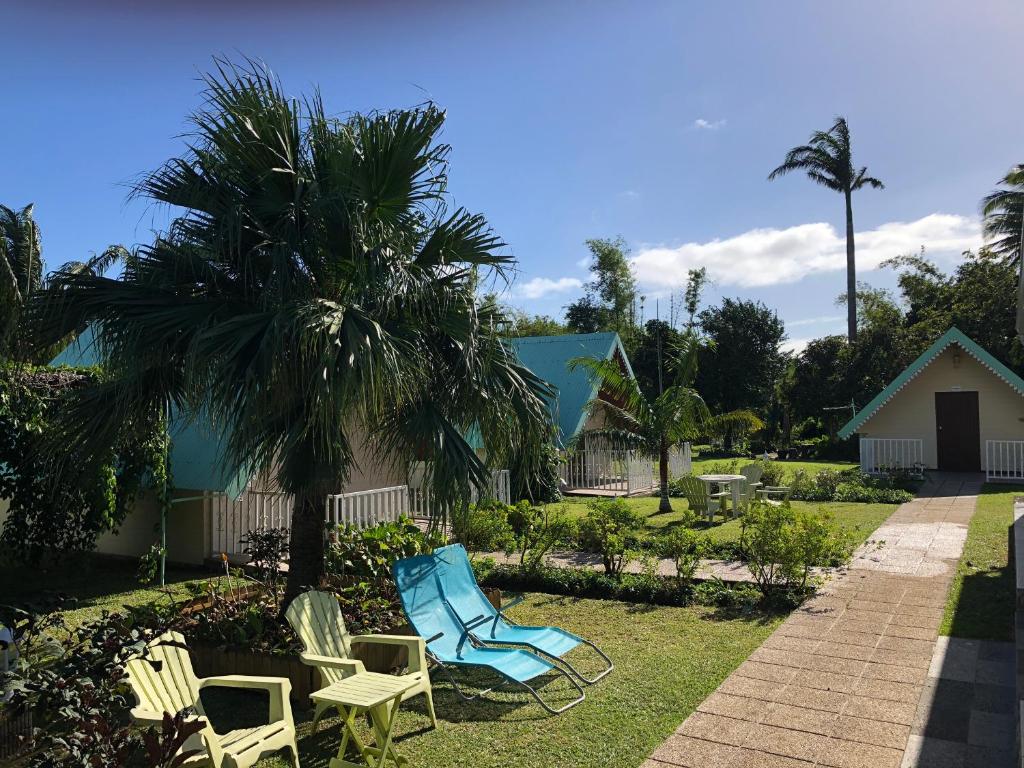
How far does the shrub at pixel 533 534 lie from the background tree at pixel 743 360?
2977 centimetres

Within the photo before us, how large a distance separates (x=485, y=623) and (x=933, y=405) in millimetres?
22096

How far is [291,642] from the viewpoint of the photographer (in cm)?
623

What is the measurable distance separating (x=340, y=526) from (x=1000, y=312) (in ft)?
105

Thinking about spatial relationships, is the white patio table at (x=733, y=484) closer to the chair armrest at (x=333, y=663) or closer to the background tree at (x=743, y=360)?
the chair armrest at (x=333, y=663)

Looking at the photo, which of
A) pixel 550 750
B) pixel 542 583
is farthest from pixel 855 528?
pixel 550 750

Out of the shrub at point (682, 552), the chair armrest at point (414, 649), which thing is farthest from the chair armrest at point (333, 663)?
the shrub at point (682, 552)

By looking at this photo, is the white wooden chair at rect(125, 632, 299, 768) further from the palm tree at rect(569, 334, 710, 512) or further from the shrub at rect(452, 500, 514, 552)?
the palm tree at rect(569, 334, 710, 512)

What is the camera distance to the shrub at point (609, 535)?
32.1ft

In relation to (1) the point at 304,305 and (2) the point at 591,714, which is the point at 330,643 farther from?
(1) the point at 304,305

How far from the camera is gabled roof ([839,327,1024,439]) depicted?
22.2 metres

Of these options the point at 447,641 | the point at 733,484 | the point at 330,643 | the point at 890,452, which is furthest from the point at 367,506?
the point at 890,452

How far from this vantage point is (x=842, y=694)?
5676mm

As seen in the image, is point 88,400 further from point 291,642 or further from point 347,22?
point 347,22

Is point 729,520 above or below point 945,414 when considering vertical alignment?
below
